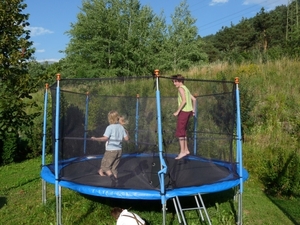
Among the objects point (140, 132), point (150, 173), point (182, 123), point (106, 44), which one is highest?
point (106, 44)

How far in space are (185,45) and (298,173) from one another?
48.5 feet

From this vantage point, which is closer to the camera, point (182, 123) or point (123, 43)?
point (182, 123)

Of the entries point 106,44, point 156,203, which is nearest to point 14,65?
point 156,203

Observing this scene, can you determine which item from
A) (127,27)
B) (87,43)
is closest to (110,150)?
(87,43)

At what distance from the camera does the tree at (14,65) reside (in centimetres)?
411

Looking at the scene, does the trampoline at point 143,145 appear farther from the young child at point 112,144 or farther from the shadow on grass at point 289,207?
the shadow on grass at point 289,207

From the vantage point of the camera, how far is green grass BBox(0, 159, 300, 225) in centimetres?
393

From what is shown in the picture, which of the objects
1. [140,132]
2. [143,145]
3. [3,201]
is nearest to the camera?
[3,201]

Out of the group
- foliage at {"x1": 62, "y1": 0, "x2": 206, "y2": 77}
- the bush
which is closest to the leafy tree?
foliage at {"x1": 62, "y1": 0, "x2": 206, "y2": 77}

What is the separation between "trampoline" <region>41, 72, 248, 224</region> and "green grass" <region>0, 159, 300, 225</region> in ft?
1.41

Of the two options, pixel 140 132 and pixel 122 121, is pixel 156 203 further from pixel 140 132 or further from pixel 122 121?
pixel 122 121

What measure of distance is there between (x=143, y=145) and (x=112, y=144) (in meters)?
0.86

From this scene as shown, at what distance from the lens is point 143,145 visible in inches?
192

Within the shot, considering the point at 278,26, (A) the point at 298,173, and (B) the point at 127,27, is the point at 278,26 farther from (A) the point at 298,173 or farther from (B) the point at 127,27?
(A) the point at 298,173
